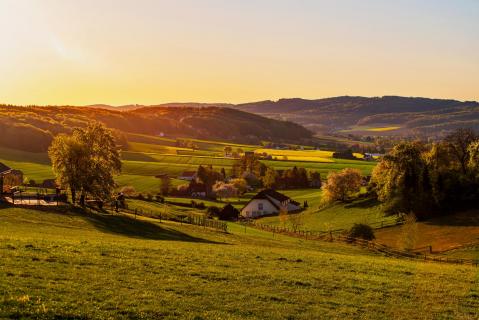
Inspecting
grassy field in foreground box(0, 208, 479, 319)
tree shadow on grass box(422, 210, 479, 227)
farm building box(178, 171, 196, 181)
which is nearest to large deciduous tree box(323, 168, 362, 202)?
tree shadow on grass box(422, 210, 479, 227)

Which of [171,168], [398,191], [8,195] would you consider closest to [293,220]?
[398,191]

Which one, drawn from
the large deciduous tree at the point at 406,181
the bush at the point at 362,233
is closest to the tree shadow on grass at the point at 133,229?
the bush at the point at 362,233

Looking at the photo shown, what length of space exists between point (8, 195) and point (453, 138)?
3101 inches

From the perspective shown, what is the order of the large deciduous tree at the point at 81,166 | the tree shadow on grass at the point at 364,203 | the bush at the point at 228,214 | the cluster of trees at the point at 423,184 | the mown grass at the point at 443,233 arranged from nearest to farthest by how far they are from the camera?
the mown grass at the point at 443,233 → the large deciduous tree at the point at 81,166 → the cluster of trees at the point at 423,184 → the tree shadow on grass at the point at 364,203 → the bush at the point at 228,214

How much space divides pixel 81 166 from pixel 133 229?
17.5 meters

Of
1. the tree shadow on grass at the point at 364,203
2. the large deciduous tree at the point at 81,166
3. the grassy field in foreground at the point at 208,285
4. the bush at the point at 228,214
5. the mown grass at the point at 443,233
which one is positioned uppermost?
the large deciduous tree at the point at 81,166

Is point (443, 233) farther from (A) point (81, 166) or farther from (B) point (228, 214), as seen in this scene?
(B) point (228, 214)

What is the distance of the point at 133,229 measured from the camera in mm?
52344

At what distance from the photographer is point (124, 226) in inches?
2096

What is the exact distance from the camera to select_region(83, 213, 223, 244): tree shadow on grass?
4900cm

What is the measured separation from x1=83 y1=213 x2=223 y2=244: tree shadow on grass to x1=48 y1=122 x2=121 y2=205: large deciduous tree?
8.27 meters

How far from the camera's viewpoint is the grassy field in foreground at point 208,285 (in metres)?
19.0

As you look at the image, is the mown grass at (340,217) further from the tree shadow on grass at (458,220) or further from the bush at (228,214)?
the tree shadow on grass at (458,220)

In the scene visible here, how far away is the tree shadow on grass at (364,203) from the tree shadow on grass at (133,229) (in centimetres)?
5221
